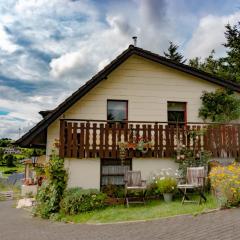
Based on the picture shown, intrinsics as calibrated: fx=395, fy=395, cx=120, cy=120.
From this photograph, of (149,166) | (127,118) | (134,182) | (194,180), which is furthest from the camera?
(127,118)

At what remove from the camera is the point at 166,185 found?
1362cm

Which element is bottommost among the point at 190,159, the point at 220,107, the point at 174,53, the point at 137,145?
the point at 190,159

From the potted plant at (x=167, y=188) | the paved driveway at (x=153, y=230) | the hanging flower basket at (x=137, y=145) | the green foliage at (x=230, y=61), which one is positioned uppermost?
the green foliage at (x=230, y=61)

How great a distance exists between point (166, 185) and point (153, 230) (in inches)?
168

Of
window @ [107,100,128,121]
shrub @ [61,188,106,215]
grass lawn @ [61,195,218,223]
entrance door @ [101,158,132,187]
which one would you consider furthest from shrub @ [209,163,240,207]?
window @ [107,100,128,121]

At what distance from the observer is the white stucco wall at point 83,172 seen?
14.3 metres

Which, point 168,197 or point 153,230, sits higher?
point 168,197

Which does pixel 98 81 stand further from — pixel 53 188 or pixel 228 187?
pixel 228 187

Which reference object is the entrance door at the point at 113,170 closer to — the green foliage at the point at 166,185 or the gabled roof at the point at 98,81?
the green foliage at the point at 166,185

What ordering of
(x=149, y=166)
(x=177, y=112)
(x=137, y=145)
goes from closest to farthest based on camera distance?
(x=137, y=145) < (x=149, y=166) < (x=177, y=112)

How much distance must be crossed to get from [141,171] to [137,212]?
297 cm

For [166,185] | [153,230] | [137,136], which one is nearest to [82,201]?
[166,185]

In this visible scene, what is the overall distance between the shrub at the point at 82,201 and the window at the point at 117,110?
15.6 ft

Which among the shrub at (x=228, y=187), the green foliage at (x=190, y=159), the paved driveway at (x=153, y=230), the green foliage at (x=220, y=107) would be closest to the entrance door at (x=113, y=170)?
the green foliage at (x=190, y=159)
